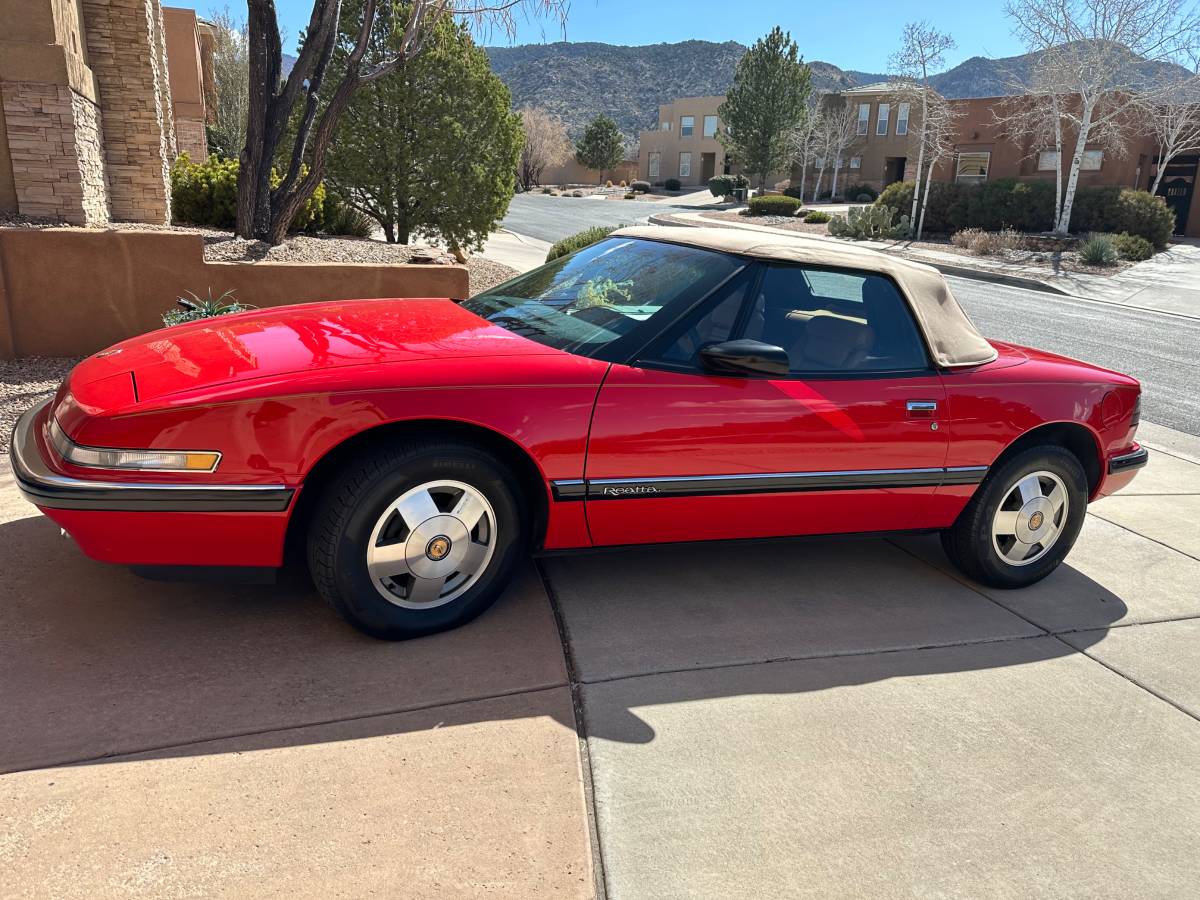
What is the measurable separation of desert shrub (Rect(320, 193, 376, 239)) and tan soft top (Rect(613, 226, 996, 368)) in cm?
890

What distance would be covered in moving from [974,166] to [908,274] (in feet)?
133

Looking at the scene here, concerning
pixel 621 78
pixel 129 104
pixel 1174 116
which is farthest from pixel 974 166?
pixel 621 78

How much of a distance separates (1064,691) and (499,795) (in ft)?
7.13

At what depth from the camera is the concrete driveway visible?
235cm

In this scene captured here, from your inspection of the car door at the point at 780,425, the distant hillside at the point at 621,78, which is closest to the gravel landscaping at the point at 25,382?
the car door at the point at 780,425

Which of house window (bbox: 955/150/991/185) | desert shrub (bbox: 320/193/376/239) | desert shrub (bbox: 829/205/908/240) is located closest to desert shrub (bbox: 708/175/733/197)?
house window (bbox: 955/150/991/185)

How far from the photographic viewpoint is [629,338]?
353 centimetres

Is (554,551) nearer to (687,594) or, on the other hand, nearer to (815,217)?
(687,594)

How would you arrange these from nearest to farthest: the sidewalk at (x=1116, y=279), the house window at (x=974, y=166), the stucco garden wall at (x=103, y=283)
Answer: the stucco garden wall at (x=103, y=283), the sidewalk at (x=1116, y=279), the house window at (x=974, y=166)

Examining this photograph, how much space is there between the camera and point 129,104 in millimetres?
12305

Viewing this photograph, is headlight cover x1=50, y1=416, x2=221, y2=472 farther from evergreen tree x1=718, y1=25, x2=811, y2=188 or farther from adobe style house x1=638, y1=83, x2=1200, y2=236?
evergreen tree x1=718, y1=25, x2=811, y2=188

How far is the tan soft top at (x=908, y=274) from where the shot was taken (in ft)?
12.9

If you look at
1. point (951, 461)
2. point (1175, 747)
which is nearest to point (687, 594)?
point (951, 461)

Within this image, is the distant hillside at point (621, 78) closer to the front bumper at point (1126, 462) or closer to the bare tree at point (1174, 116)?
the bare tree at point (1174, 116)
